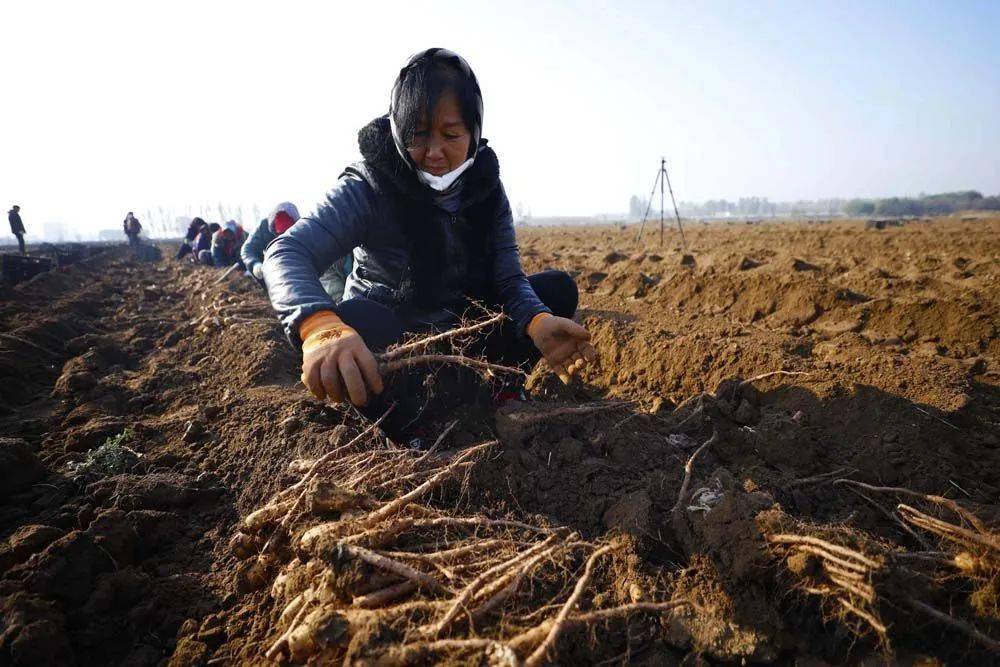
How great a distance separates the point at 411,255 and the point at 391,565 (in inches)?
53.7

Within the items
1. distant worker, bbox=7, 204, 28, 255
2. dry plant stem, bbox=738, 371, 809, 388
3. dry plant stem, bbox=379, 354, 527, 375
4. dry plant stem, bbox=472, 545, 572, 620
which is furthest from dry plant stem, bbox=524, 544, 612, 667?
distant worker, bbox=7, 204, 28, 255

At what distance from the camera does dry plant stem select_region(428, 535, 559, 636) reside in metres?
1.17

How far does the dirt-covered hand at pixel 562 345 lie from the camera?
2.07 m

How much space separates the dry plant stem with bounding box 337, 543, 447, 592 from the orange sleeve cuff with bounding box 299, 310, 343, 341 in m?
0.72

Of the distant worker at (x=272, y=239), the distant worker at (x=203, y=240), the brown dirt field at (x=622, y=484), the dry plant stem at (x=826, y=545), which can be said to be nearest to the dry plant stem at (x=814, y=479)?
the brown dirt field at (x=622, y=484)

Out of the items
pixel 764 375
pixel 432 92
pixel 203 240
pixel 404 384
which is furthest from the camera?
pixel 203 240

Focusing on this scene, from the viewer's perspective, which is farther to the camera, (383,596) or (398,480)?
(398,480)

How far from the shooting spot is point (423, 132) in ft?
6.38

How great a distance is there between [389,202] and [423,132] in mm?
350

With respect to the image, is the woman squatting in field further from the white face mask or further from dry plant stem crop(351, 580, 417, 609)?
dry plant stem crop(351, 580, 417, 609)

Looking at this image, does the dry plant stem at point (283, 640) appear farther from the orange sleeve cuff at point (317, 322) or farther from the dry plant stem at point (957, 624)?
the dry plant stem at point (957, 624)

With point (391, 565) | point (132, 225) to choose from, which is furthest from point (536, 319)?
point (132, 225)

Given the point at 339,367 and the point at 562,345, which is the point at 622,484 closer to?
the point at 562,345

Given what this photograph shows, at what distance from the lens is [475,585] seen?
4.13ft
